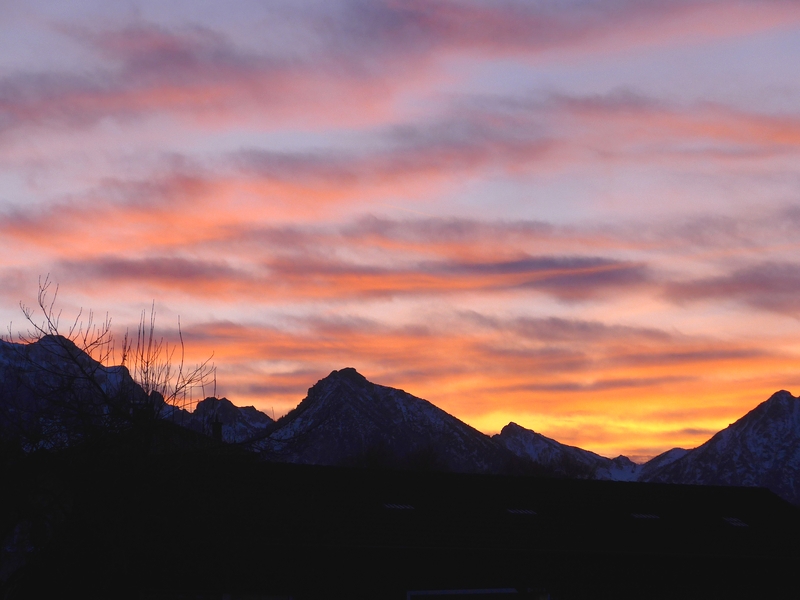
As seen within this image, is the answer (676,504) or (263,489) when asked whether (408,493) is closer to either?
(263,489)

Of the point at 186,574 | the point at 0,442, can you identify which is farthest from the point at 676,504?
the point at 0,442

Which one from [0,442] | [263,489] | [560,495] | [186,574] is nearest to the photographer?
[0,442]

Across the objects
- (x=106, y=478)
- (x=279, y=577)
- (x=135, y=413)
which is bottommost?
(x=279, y=577)

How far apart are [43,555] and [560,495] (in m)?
24.4

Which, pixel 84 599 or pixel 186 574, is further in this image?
pixel 186 574

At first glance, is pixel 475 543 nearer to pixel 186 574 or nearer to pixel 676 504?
pixel 186 574

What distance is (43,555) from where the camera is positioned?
14906 millimetres

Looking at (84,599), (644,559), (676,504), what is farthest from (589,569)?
(84,599)

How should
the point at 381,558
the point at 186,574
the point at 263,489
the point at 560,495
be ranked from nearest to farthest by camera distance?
the point at 186,574 → the point at 381,558 → the point at 263,489 → the point at 560,495

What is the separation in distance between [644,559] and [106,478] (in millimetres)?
21514

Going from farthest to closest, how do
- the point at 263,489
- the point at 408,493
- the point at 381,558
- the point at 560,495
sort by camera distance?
the point at 560,495, the point at 408,493, the point at 263,489, the point at 381,558

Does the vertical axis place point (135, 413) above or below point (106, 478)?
above

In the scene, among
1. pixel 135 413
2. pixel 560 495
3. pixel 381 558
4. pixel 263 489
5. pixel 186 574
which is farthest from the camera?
pixel 560 495

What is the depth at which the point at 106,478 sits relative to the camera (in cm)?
1481
